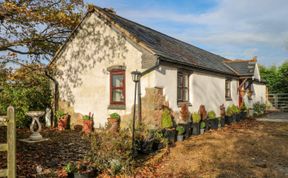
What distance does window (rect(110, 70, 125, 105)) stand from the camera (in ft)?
41.9

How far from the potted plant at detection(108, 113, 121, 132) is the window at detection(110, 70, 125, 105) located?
69 centimetres

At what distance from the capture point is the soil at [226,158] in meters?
7.32

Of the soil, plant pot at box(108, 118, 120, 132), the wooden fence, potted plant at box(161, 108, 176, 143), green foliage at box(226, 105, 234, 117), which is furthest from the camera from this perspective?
green foliage at box(226, 105, 234, 117)

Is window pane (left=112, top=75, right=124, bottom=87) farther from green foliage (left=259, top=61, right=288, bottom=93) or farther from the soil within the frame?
green foliage (left=259, top=61, right=288, bottom=93)

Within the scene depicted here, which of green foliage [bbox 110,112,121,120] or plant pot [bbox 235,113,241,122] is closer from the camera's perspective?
green foliage [bbox 110,112,121,120]

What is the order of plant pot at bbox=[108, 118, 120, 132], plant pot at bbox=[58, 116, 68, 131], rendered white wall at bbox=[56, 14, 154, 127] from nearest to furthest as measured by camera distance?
plant pot at bbox=[108, 118, 120, 132]
rendered white wall at bbox=[56, 14, 154, 127]
plant pot at bbox=[58, 116, 68, 131]

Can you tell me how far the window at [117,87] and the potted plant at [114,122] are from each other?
69cm

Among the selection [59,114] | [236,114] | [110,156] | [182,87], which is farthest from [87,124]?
[236,114]

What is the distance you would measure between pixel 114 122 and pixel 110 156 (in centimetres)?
525

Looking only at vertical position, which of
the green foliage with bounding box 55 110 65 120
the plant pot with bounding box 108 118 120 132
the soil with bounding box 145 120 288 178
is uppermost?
the green foliage with bounding box 55 110 65 120

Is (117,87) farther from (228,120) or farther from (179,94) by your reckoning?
(228,120)

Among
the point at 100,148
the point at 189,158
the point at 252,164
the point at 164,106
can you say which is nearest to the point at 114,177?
the point at 100,148

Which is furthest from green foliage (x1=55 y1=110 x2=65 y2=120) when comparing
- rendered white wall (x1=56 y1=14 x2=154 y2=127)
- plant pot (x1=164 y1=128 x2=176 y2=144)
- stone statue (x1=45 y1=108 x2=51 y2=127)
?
plant pot (x1=164 y1=128 x2=176 y2=144)

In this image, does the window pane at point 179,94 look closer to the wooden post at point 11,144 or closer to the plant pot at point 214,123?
the plant pot at point 214,123
